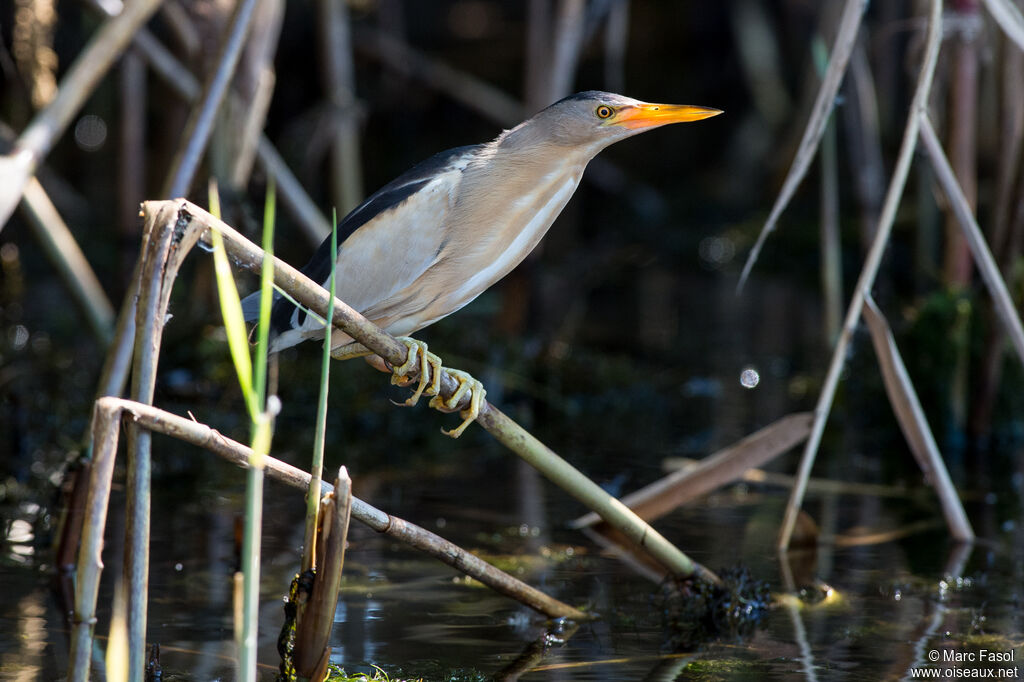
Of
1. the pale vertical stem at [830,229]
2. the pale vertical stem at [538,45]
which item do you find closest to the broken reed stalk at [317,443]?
the pale vertical stem at [830,229]

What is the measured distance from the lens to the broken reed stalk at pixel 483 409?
173cm

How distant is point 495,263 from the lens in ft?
8.08

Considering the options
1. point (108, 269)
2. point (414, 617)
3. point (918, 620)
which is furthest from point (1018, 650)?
point (108, 269)

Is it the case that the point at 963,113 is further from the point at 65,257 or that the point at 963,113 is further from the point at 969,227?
the point at 65,257

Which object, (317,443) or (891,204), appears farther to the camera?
(891,204)

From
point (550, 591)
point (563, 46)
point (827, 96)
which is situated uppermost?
point (563, 46)

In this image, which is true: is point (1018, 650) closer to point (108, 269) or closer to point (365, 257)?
point (365, 257)

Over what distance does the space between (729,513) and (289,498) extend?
1.30 m

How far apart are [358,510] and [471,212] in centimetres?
74

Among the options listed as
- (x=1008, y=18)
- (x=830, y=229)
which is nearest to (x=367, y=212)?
(x=1008, y=18)

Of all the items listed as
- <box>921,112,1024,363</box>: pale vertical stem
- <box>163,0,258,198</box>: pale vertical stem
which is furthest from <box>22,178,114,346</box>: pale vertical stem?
<box>921,112,1024,363</box>: pale vertical stem

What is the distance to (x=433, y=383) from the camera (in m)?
2.29

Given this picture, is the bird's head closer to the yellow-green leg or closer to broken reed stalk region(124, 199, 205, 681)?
the yellow-green leg

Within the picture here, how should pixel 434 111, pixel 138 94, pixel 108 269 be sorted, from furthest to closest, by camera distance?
pixel 434 111, pixel 108 269, pixel 138 94
